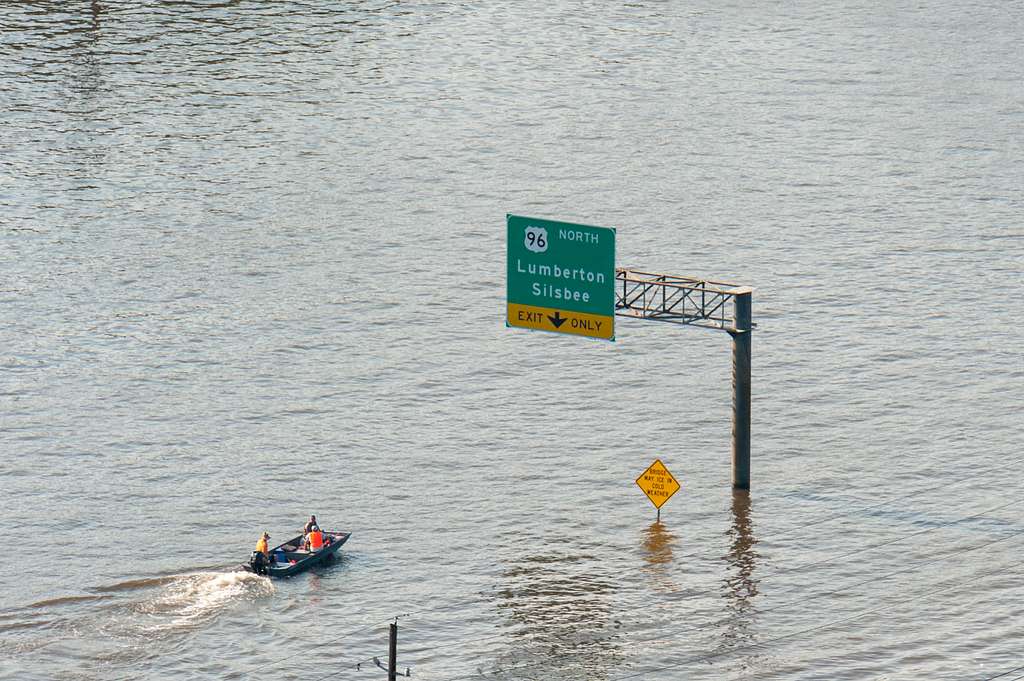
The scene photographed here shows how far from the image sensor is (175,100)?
394ft

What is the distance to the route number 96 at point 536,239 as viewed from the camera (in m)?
59.6

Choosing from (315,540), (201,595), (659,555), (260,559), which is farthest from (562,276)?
(201,595)

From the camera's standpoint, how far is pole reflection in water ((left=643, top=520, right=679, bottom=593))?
56062 millimetres

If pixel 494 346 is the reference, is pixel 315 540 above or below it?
below

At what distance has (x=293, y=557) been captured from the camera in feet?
187

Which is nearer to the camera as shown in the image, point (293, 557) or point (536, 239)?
point (293, 557)

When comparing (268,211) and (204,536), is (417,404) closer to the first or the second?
(204,536)

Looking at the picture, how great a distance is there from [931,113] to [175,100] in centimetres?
4826

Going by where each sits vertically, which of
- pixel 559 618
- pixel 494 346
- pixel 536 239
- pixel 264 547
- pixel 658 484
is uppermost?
pixel 536 239

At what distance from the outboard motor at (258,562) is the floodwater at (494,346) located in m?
0.99

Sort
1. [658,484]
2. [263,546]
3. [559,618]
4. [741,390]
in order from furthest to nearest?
1. [741,390]
2. [658,484]
3. [263,546]
4. [559,618]

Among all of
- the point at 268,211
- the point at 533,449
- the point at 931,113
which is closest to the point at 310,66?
the point at 268,211

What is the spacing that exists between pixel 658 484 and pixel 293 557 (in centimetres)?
1219

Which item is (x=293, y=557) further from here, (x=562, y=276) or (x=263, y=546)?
(x=562, y=276)
